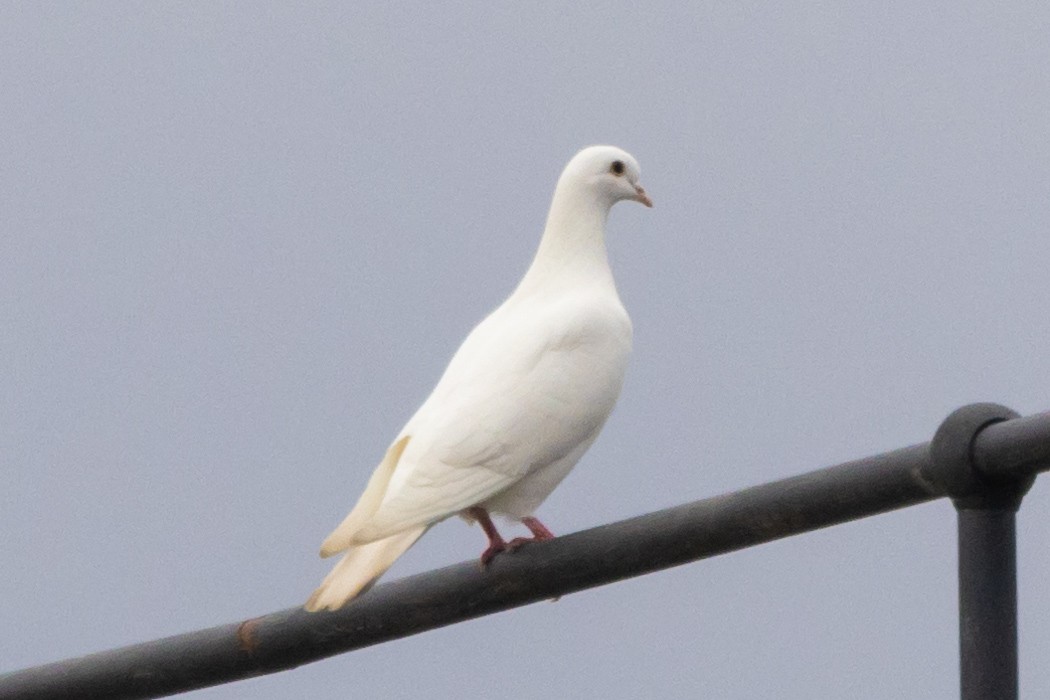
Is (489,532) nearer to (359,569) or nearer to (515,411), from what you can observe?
(515,411)

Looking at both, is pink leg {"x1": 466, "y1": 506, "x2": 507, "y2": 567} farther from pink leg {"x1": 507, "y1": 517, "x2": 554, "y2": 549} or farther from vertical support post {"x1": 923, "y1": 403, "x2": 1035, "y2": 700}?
vertical support post {"x1": 923, "y1": 403, "x2": 1035, "y2": 700}

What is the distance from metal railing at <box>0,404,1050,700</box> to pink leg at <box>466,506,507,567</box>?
29.5 inches

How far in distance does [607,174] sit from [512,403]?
167 centimetres

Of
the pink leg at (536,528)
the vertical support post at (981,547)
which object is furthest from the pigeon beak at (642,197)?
the vertical support post at (981,547)

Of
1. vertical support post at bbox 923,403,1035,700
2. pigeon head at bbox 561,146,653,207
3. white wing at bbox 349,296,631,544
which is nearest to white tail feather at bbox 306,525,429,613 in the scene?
white wing at bbox 349,296,631,544

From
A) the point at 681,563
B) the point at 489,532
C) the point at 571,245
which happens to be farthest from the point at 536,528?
the point at 681,563

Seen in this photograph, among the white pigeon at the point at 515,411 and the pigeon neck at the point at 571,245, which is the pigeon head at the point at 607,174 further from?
the white pigeon at the point at 515,411

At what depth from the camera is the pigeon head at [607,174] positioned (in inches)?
301

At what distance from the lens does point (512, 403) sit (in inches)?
251

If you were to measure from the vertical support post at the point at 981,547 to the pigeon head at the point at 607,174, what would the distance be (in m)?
4.82

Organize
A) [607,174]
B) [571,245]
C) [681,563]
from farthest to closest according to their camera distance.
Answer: [607,174], [571,245], [681,563]

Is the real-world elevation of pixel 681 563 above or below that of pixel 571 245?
below

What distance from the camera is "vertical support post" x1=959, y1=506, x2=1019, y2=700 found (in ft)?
8.95

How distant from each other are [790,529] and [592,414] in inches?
124
